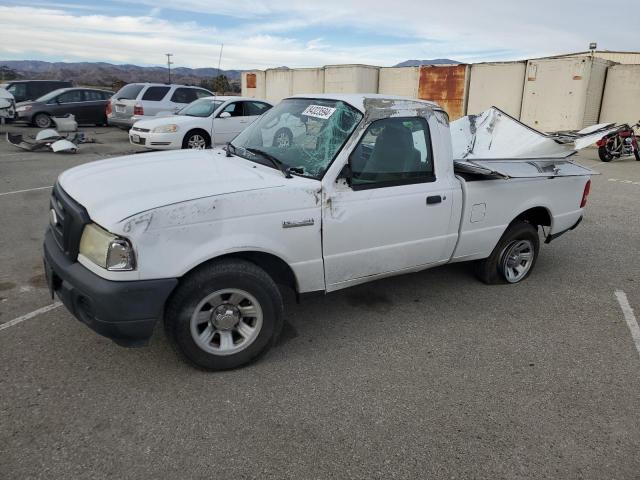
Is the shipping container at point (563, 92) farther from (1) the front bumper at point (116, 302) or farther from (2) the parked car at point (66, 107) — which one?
(1) the front bumper at point (116, 302)

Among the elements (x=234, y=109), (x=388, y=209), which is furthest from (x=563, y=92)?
(x=388, y=209)

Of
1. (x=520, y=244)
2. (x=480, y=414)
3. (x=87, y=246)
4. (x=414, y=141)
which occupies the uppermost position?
(x=414, y=141)

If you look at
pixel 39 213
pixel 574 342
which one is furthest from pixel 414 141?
pixel 39 213

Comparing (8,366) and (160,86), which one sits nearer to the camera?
(8,366)

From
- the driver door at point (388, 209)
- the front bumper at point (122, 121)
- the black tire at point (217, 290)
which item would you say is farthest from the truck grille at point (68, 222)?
the front bumper at point (122, 121)

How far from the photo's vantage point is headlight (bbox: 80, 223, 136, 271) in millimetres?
2764

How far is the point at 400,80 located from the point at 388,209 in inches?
797

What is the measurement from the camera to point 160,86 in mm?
15680

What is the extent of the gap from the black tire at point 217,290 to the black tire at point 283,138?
3.71 ft

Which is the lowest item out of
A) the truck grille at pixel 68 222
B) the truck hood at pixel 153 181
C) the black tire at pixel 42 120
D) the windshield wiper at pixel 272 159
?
the black tire at pixel 42 120

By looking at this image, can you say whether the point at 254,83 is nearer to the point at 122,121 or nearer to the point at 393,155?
the point at 122,121

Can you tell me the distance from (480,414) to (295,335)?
4.80 feet

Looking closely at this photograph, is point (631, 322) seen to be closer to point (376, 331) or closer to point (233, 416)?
point (376, 331)

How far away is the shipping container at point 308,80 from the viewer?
24.8m
